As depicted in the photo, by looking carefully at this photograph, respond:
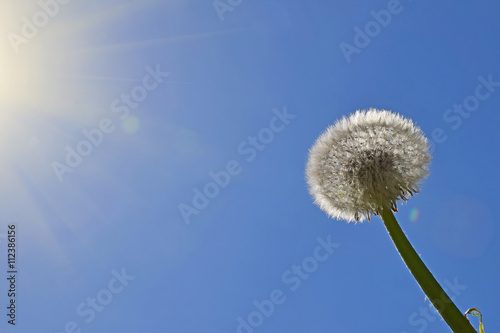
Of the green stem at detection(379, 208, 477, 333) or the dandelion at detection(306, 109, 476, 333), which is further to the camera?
the dandelion at detection(306, 109, 476, 333)

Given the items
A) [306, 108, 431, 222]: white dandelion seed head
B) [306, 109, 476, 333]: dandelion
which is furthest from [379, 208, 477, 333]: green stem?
[306, 108, 431, 222]: white dandelion seed head

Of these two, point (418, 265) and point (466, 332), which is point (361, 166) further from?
point (466, 332)

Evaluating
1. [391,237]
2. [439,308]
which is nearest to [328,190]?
[391,237]

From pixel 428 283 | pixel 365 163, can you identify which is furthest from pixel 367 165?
pixel 428 283

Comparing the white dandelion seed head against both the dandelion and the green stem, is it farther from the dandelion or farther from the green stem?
the green stem

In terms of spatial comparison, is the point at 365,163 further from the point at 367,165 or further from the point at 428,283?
the point at 428,283

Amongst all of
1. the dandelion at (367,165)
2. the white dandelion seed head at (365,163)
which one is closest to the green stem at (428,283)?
the dandelion at (367,165)

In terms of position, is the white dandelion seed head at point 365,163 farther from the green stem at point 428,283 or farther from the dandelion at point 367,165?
the green stem at point 428,283
